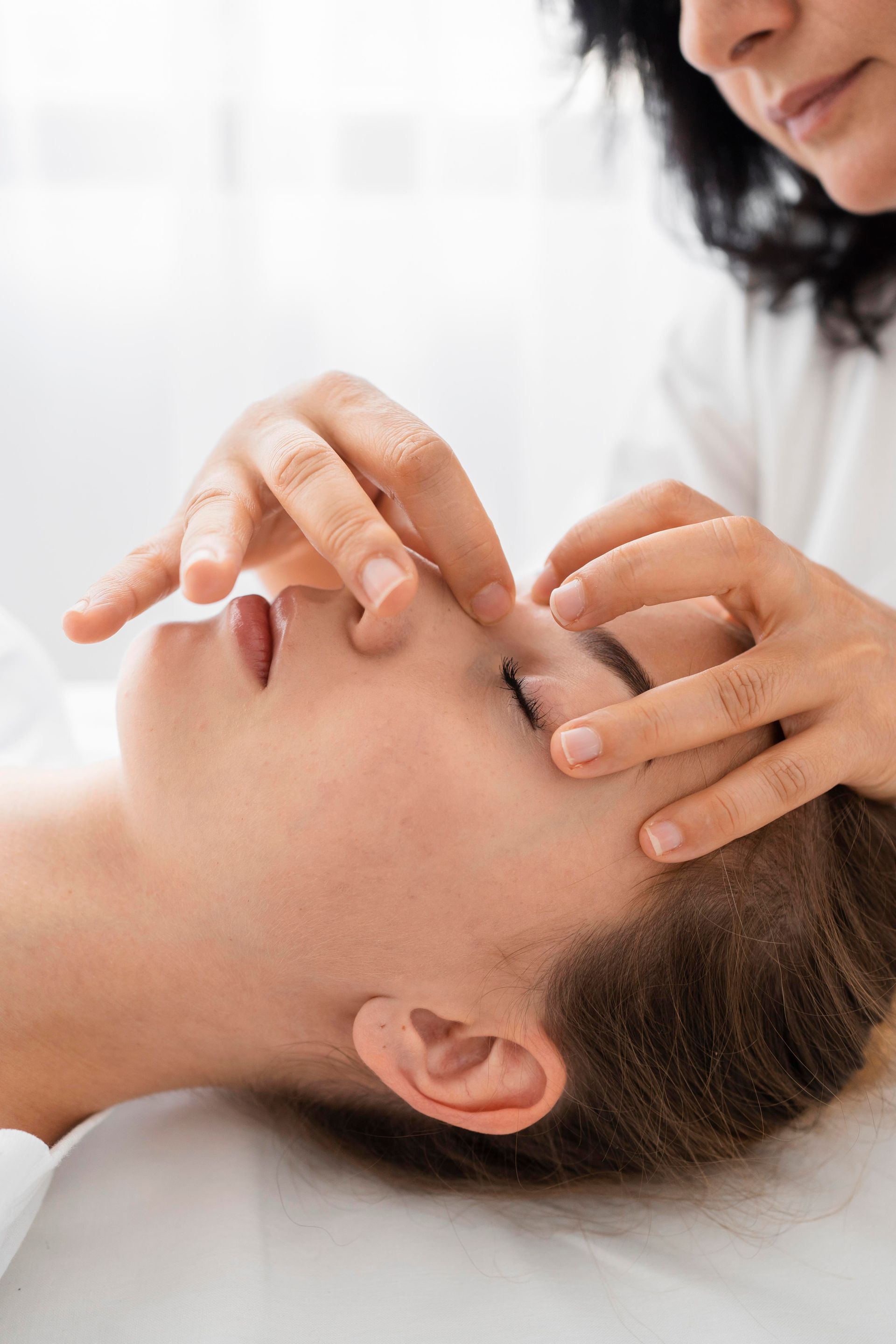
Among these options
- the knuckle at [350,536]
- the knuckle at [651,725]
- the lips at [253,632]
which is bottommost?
the knuckle at [651,725]

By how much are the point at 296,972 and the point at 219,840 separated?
0.45ft

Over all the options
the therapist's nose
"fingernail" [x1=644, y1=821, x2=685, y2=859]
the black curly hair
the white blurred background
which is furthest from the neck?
the white blurred background

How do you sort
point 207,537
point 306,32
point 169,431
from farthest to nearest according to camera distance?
point 169,431 < point 306,32 < point 207,537

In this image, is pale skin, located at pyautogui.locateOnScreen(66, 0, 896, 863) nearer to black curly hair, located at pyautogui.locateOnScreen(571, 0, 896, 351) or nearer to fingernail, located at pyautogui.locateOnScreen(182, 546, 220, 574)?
fingernail, located at pyautogui.locateOnScreen(182, 546, 220, 574)

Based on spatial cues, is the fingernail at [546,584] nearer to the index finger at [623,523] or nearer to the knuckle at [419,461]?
the index finger at [623,523]

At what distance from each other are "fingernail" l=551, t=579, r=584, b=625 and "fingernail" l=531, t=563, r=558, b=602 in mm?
89

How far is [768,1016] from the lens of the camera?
3.05 ft

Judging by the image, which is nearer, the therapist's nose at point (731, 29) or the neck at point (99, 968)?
the neck at point (99, 968)

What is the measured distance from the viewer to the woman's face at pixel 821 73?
105 cm

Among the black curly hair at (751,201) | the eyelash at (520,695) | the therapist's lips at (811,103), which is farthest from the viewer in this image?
the black curly hair at (751,201)

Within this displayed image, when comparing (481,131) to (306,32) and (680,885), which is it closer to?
(306,32)

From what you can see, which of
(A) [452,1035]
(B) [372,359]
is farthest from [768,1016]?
(B) [372,359]

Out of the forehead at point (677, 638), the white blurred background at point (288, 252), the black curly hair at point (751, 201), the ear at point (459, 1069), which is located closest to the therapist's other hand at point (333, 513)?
the forehead at point (677, 638)

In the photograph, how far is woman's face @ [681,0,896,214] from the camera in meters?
1.05
